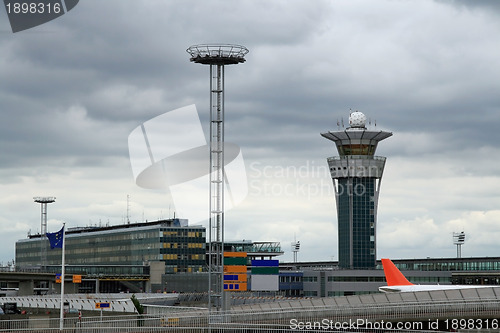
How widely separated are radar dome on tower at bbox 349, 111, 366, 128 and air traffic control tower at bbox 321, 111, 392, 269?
0.82 feet

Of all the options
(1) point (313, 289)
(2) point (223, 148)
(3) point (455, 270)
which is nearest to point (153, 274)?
(1) point (313, 289)

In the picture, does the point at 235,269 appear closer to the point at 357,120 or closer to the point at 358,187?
the point at 358,187

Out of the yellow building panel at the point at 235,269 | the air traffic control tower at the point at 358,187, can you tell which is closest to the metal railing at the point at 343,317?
the yellow building panel at the point at 235,269

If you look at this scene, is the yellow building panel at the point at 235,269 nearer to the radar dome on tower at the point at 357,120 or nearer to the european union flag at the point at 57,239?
the european union flag at the point at 57,239

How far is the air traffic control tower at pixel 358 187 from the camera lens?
180 metres

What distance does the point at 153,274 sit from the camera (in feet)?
641

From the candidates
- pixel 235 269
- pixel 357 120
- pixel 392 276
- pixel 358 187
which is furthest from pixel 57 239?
pixel 357 120

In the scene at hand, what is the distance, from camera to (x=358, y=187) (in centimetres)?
18038

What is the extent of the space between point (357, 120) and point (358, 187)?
15.2m

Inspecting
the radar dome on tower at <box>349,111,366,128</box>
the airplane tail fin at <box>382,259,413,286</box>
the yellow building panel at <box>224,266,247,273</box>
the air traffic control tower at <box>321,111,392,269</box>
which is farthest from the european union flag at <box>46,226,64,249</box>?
the radar dome on tower at <box>349,111,366,128</box>

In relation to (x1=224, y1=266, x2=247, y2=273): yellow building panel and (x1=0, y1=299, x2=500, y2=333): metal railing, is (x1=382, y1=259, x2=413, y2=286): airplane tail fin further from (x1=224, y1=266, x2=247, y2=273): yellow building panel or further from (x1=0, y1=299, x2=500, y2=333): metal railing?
(x1=0, y1=299, x2=500, y2=333): metal railing

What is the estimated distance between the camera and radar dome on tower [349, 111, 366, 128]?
184 meters

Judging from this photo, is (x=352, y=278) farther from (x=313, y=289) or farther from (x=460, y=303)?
(x=460, y=303)

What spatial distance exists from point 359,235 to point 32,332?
119603 mm
